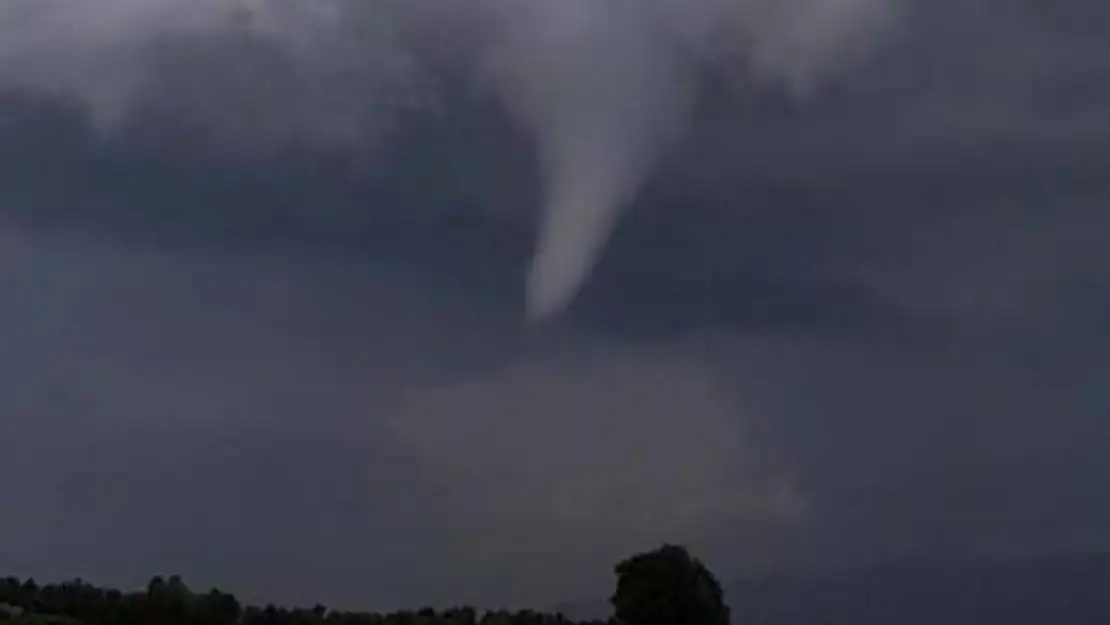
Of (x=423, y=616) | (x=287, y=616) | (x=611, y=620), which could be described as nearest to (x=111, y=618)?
(x=287, y=616)

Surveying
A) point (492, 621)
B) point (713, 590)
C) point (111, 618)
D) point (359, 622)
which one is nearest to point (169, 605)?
point (111, 618)

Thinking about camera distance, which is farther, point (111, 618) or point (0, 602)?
point (0, 602)

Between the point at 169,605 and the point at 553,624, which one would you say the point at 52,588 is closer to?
the point at 169,605

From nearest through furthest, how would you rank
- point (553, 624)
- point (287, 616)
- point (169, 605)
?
point (169, 605)
point (287, 616)
point (553, 624)

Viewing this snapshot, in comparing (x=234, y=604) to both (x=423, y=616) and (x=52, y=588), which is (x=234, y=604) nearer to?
Result: (x=423, y=616)

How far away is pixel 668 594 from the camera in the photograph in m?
94.2

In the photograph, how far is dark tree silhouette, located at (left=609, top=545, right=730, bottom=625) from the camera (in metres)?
93.9

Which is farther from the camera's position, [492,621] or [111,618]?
[492,621]

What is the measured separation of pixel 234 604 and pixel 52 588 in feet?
54.4

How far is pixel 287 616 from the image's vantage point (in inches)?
3824

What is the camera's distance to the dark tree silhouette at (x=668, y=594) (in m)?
93.9

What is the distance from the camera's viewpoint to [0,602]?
9856 cm

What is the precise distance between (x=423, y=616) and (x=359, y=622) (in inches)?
212

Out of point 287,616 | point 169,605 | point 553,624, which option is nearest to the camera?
point 169,605
